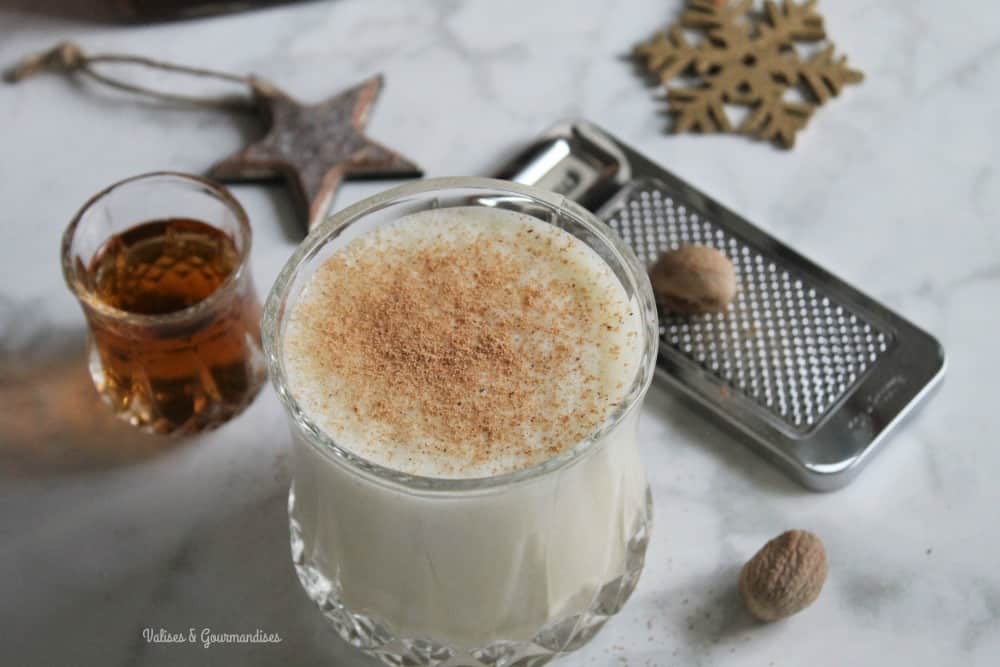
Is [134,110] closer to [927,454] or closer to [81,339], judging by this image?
[81,339]

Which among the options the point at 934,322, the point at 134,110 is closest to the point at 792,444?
the point at 934,322

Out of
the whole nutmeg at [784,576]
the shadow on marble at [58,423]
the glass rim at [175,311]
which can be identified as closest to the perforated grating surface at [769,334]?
the whole nutmeg at [784,576]

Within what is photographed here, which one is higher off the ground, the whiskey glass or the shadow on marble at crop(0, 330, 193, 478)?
the whiskey glass

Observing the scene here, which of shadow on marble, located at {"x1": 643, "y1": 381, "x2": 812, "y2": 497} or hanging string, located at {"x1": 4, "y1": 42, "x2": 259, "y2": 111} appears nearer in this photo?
shadow on marble, located at {"x1": 643, "y1": 381, "x2": 812, "y2": 497}

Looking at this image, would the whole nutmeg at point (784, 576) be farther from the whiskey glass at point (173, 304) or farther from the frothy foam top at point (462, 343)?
the whiskey glass at point (173, 304)

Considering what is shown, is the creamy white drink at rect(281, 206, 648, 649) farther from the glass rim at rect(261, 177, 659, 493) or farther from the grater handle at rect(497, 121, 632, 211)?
the grater handle at rect(497, 121, 632, 211)

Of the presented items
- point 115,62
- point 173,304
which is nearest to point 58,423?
point 173,304

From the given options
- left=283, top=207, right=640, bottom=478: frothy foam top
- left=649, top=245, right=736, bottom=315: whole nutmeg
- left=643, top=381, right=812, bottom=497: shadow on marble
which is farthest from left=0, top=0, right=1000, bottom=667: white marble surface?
left=283, top=207, right=640, bottom=478: frothy foam top
